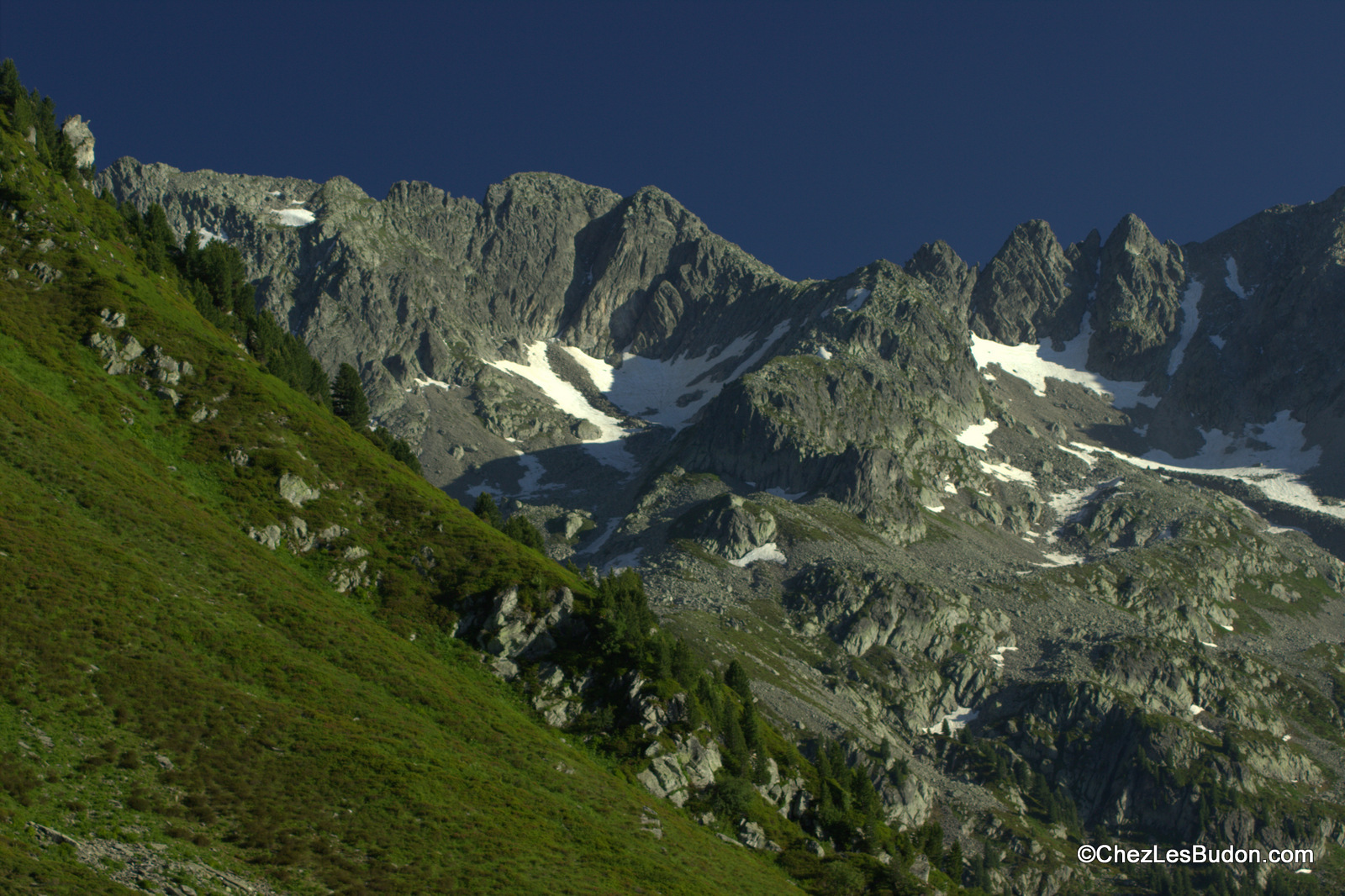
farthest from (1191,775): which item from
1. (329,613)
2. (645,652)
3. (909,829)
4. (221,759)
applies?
(221,759)

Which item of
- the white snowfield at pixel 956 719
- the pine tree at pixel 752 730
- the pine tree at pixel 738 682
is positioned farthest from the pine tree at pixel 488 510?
the white snowfield at pixel 956 719

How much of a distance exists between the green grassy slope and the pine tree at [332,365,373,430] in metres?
28.5

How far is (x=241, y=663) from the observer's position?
152ft

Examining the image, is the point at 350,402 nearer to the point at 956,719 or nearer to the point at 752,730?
the point at 752,730

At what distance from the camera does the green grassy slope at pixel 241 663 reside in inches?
1336

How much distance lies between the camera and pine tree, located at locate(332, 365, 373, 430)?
115m

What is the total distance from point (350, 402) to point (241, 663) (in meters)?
75.7

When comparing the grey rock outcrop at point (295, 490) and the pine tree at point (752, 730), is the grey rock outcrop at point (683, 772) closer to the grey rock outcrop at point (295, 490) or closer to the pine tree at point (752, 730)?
the pine tree at point (752, 730)

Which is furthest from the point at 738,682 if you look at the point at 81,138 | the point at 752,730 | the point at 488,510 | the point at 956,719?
the point at 81,138

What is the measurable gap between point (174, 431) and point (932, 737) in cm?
15970

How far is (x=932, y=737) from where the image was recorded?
181625 mm

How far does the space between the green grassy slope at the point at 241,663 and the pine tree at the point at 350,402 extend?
2848 centimetres

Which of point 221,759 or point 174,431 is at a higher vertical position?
point 174,431

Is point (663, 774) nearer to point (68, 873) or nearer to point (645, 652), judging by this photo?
point (645, 652)
